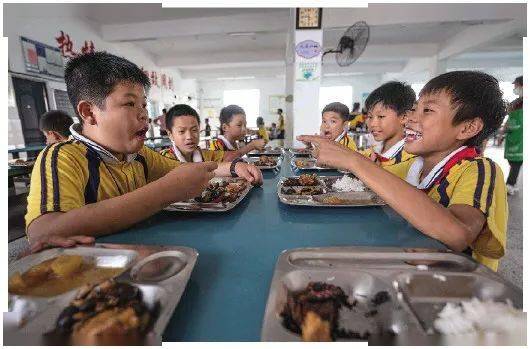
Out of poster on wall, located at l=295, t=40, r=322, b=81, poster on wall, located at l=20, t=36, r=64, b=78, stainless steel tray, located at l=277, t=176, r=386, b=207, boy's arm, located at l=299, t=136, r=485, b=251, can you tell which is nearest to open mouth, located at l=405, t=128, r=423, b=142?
stainless steel tray, located at l=277, t=176, r=386, b=207

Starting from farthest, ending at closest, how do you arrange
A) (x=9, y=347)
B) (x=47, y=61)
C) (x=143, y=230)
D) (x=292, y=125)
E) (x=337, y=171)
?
(x=47, y=61), (x=292, y=125), (x=337, y=171), (x=143, y=230), (x=9, y=347)

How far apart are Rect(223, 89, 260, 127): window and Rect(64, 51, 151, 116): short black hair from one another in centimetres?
1570

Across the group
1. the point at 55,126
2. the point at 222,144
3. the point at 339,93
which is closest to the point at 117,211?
the point at 222,144

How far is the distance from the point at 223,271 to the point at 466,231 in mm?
591

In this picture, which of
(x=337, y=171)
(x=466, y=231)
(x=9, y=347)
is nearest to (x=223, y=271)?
(x=9, y=347)

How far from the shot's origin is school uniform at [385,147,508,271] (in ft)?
2.58

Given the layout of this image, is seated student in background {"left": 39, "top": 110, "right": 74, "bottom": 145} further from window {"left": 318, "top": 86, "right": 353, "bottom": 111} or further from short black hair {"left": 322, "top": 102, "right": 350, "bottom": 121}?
window {"left": 318, "top": 86, "right": 353, "bottom": 111}

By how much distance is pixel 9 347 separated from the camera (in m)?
0.41

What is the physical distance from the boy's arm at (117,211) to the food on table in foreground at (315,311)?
51cm

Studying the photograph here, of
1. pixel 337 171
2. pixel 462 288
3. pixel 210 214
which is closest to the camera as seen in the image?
pixel 462 288

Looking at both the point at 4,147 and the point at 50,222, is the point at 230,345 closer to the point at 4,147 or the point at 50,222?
the point at 50,222

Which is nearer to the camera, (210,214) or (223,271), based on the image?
(223,271)

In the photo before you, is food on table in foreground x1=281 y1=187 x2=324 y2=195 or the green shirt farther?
the green shirt

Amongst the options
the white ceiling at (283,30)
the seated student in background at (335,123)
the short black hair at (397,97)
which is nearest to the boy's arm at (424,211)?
the short black hair at (397,97)
